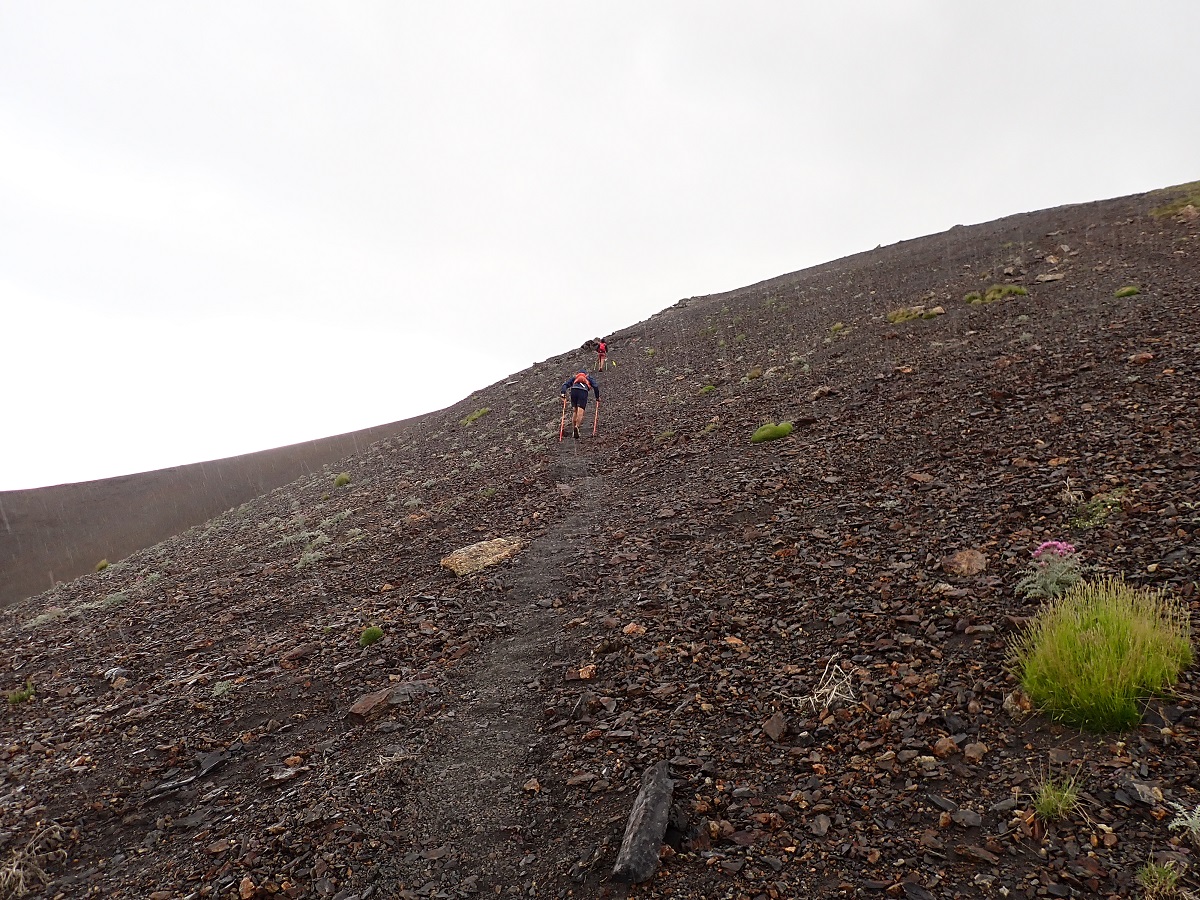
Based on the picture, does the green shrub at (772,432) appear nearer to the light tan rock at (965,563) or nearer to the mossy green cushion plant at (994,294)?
the light tan rock at (965,563)

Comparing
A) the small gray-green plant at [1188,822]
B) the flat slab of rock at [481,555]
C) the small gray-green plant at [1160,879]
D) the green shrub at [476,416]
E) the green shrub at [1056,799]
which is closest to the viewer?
the small gray-green plant at [1160,879]

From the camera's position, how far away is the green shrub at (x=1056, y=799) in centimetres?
369

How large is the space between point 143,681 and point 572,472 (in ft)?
33.6

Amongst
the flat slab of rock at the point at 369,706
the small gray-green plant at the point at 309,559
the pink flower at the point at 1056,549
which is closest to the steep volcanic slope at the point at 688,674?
the flat slab of rock at the point at 369,706

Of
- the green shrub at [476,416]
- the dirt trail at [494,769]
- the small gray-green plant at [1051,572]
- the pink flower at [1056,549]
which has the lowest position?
the dirt trail at [494,769]

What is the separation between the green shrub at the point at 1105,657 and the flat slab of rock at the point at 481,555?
842 cm

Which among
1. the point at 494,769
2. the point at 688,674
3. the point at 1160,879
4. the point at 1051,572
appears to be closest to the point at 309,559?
the point at 494,769

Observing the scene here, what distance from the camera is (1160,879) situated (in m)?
3.12

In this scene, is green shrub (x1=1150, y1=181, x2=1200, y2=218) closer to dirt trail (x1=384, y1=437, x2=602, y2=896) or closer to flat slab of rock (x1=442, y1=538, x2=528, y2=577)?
flat slab of rock (x1=442, y1=538, x2=528, y2=577)

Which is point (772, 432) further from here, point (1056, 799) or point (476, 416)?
point (476, 416)

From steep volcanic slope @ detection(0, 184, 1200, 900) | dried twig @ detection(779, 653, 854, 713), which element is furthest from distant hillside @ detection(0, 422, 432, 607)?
dried twig @ detection(779, 653, 854, 713)

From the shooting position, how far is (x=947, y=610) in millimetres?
6016

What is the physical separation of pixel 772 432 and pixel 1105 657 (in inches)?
374

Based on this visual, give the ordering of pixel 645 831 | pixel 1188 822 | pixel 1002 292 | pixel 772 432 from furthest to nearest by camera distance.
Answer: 1. pixel 1002 292
2. pixel 772 432
3. pixel 645 831
4. pixel 1188 822
